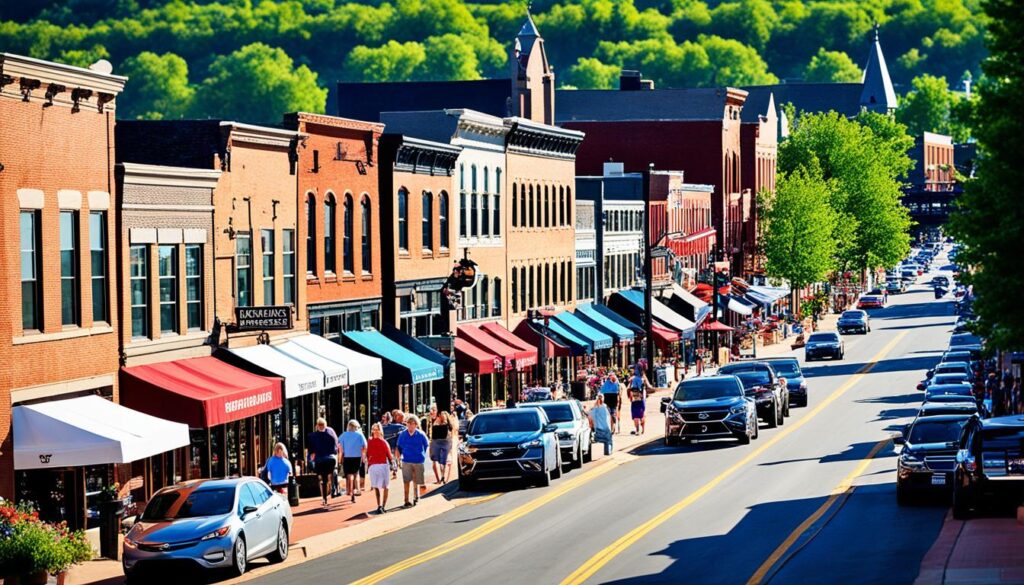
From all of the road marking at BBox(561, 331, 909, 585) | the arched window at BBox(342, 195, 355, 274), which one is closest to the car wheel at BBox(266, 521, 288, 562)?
the road marking at BBox(561, 331, 909, 585)

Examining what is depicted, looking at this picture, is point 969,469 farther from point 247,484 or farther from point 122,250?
point 122,250

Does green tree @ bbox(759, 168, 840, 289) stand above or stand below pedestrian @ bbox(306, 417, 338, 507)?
above

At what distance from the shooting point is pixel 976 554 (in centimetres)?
2691

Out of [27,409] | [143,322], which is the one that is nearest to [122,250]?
[143,322]

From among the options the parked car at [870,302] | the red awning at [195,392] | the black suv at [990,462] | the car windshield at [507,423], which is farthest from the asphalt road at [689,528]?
the parked car at [870,302]

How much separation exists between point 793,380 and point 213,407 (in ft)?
105

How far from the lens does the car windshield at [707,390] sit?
49.2 metres

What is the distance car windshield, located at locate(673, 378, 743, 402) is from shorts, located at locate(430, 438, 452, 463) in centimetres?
956

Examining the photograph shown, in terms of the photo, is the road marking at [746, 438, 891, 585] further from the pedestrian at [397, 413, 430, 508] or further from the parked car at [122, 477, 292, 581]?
the pedestrian at [397, 413, 430, 508]

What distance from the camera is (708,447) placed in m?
49.8

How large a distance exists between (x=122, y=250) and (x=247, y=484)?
31.0 feet

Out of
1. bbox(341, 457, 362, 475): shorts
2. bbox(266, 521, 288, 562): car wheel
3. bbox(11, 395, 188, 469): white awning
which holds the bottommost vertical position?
bbox(266, 521, 288, 562): car wheel

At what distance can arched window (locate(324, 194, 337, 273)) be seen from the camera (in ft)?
163

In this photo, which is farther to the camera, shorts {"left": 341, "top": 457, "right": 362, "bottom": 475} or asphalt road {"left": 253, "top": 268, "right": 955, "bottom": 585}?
shorts {"left": 341, "top": 457, "right": 362, "bottom": 475}
